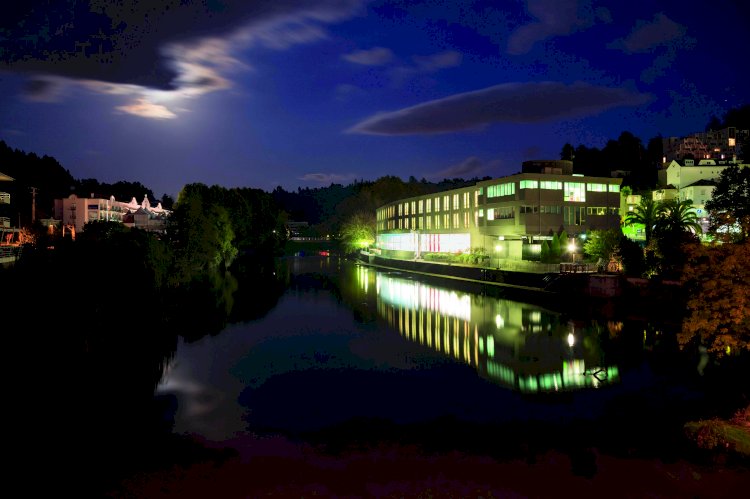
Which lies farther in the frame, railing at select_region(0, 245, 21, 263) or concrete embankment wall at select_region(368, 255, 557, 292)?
concrete embankment wall at select_region(368, 255, 557, 292)

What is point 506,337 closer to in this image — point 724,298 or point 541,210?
point 724,298

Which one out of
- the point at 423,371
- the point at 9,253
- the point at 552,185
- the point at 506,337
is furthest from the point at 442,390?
the point at 552,185

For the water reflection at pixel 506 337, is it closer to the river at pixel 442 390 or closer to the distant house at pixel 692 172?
the river at pixel 442 390

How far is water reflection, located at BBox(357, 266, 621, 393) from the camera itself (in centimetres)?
2570

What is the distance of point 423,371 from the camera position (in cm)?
2669

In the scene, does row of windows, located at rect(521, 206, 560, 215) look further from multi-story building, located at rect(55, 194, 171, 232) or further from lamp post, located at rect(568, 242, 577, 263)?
multi-story building, located at rect(55, 194, 171, 232)

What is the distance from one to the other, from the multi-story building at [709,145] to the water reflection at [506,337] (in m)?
100

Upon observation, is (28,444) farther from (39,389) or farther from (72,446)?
(39,389)

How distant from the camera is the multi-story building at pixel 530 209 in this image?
66.4 metres

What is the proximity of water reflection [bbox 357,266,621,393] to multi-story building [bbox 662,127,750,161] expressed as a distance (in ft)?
328

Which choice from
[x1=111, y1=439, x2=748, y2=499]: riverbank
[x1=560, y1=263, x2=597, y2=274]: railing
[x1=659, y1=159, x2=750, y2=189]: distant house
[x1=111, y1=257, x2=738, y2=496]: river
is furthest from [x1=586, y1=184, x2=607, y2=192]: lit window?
[x1=111, y1=439, x2=748, y2=499]: riverbank

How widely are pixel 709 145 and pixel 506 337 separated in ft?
401

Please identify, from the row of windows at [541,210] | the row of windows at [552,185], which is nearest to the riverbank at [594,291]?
the row of windows at [541,210]

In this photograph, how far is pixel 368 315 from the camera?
4528 cm
